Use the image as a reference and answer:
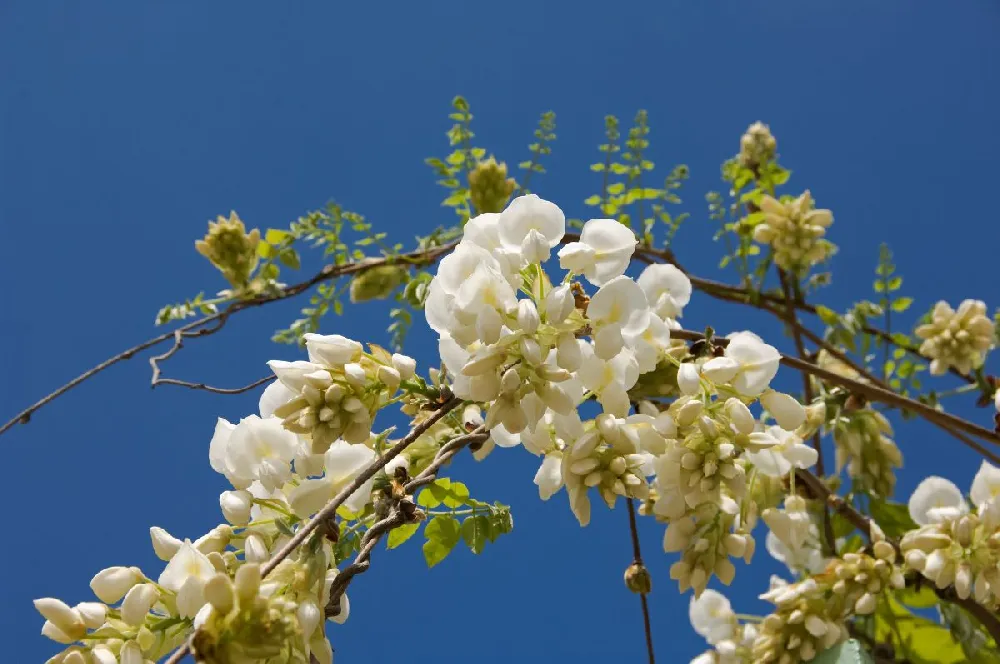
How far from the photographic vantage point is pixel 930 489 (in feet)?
3.33

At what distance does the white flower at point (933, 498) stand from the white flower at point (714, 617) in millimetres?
336

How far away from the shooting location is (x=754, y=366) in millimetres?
680

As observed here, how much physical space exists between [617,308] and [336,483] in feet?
0.87

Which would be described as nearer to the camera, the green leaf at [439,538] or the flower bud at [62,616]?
the flower bud at [62,616]

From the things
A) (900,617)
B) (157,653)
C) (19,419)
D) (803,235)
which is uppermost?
(803,235)

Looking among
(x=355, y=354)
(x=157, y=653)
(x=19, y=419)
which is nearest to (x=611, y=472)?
(x=355, y=354)

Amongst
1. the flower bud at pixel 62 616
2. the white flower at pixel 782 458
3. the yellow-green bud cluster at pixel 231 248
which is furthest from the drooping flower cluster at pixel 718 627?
the yellow-green bud cluster at pixel 231 248

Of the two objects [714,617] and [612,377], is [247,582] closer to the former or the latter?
[612,377]

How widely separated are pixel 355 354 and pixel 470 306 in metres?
0.11

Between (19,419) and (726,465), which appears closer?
(726,465)

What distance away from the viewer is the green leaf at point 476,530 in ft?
2.77

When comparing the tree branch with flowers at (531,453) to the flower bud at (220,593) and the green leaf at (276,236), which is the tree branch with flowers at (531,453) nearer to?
the flower bud at (220,593)

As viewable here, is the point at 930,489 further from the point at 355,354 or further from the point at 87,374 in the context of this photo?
the point at 87,374

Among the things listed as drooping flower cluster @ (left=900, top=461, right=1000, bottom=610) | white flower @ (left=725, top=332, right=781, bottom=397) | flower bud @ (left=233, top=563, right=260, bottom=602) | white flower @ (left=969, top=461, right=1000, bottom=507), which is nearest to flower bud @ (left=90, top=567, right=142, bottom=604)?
flower bud @ (left=233, top=563, right=260, bottom=602)
